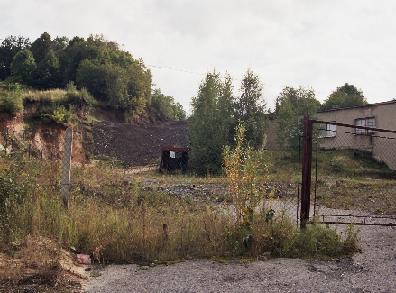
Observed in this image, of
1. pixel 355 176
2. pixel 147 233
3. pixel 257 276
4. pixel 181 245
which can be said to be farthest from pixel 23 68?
pixel 257 276

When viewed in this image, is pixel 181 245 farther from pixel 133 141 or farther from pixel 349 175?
pixel 133 141

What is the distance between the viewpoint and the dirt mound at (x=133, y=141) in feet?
108

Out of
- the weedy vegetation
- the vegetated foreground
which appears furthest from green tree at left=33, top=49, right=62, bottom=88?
the weedy vegetation

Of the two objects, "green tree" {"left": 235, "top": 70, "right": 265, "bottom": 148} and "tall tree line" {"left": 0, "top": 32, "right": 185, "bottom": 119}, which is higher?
"tall tree line" {"left": 0, "top": 32, "right": 185, "bottom": 119}

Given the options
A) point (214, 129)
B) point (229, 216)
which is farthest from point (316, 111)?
point (229, 216)

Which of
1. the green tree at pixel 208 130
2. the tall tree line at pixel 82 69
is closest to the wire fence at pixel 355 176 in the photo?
the green tree at pixel 208 130

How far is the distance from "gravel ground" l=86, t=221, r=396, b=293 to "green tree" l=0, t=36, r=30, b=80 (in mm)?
47934

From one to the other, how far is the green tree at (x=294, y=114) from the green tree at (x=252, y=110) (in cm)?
246

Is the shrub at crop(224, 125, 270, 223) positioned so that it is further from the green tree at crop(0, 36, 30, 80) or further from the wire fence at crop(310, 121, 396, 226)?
the green tree at crop(0, 36, 30, 80)

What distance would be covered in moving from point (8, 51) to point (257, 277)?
169 ft

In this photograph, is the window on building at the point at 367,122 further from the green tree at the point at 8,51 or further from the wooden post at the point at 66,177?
the green tree at the point at 8,51

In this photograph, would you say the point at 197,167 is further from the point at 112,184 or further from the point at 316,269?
the point at 316,269

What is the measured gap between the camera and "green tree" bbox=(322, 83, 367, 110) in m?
48.0

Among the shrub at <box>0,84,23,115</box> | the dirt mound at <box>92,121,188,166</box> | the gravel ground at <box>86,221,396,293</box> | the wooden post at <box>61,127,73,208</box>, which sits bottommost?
the gravel ground at <box>86,221,396,293</box>
